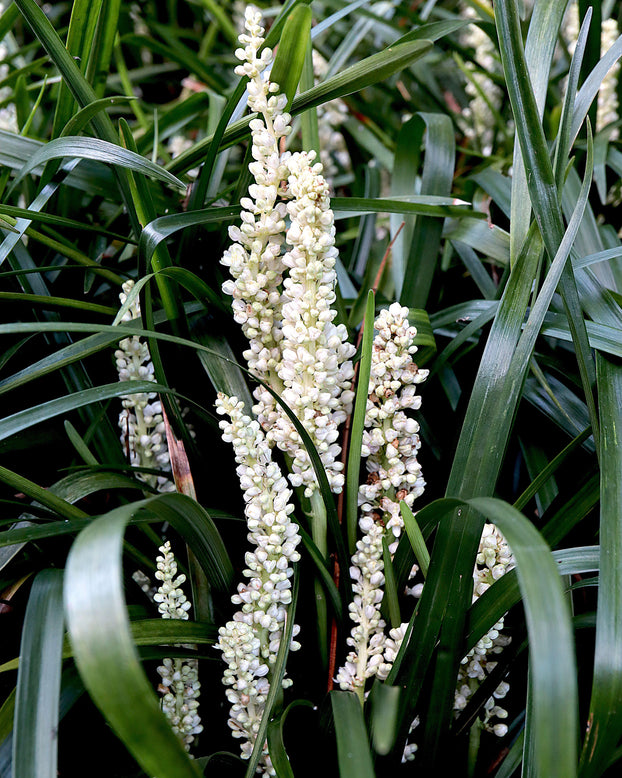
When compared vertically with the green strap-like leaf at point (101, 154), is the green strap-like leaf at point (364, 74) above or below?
above

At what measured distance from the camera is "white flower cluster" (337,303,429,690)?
1.74 feet

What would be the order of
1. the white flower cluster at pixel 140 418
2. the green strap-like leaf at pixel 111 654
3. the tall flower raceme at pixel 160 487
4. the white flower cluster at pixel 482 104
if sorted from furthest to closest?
the white flower cluster at pixel 482 104, the white flower cluster at pixel 140 418, the tall flower raceme at pixel 160 487, the green strap-like leaf at pixel 111 654

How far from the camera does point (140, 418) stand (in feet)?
2.14

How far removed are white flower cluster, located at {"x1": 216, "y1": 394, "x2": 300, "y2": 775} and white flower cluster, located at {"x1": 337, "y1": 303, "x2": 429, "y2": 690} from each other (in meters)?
0.06

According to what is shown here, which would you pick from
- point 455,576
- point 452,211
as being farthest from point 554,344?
point 455,576

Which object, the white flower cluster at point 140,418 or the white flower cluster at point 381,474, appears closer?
the white flower cluster at point 381,474

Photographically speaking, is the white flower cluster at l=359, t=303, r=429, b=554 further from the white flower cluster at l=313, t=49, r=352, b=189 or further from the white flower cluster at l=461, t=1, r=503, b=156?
the white flower cluster at l=461, t=1, r=503, b=156

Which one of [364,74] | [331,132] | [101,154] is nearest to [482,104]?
[331,132]

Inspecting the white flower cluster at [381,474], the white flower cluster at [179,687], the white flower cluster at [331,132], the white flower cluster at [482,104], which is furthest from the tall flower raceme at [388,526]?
the white flower cluster at [482,104]

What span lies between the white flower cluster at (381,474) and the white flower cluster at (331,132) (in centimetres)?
68

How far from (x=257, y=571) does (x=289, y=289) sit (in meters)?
0.23

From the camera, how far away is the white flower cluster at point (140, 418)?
25.4 inches

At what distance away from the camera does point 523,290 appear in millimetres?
577

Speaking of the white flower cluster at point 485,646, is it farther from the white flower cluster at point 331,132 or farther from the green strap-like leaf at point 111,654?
the white flower cluster at point 331,132
